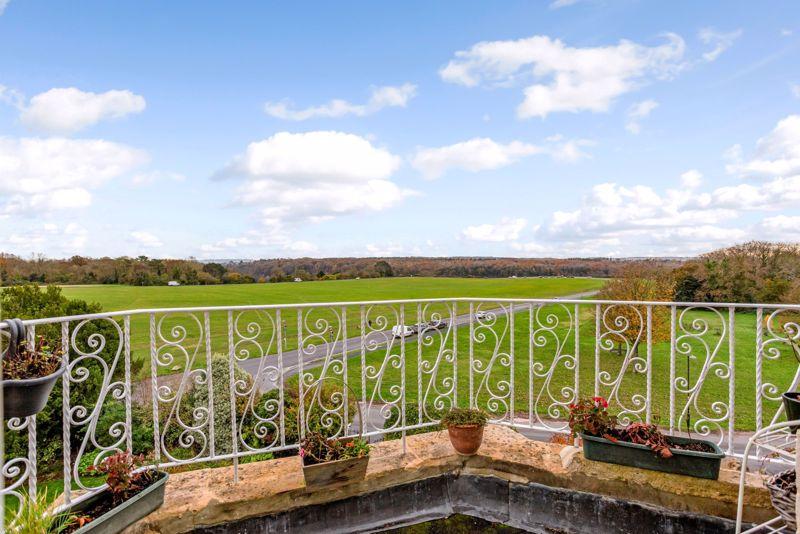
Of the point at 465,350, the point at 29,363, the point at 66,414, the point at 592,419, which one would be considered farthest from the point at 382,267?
the point at 29,363

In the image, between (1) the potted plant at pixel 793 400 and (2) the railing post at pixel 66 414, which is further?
(1) the potted plant at pixel 793 400

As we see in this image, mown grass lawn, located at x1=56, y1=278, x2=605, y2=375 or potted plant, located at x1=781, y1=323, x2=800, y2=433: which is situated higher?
potted plant, located at x1=781, y1=323, x2=800, y2=433

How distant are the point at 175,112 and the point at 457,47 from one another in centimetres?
586

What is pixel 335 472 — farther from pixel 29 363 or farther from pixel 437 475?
pixel 29 363

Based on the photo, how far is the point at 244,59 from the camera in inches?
298

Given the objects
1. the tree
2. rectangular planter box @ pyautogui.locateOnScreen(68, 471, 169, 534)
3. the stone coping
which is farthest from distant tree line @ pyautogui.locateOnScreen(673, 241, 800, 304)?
the tree

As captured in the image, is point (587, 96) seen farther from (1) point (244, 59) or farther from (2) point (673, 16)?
(1) point (244, 59)

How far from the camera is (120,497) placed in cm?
206

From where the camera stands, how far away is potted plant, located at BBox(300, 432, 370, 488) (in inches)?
93.8

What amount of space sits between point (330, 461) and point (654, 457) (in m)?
1.90

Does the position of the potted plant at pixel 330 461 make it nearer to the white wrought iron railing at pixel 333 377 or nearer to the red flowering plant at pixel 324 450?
the red flowering plant at pixel 324 450

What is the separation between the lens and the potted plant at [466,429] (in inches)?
108

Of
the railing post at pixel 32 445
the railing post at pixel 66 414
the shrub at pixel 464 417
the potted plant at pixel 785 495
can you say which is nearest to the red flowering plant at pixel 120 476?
the railing post at pixel 66 414

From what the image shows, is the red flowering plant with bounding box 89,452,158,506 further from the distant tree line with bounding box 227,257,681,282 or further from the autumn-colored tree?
the distant tree line with bounding box 227,257,681,282
